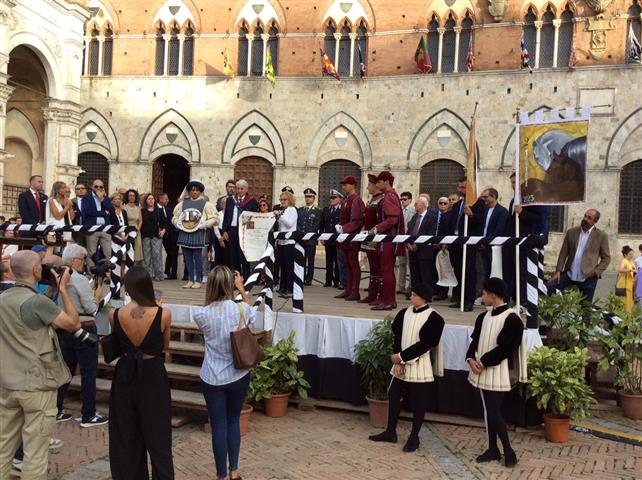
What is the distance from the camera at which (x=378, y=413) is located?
730 centimetres

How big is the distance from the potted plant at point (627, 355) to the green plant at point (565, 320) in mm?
224

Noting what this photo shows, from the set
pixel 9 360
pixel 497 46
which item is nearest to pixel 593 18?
pixel 497 46

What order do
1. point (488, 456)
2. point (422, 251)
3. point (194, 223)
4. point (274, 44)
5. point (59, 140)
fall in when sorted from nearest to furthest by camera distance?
point (488, 456)
point (422, 251)
point (194, 223)
point (59, 140)
point (274, 44)

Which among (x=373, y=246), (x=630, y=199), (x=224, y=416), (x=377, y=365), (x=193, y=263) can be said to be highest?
(x=630, y=199)

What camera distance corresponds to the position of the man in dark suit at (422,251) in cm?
1015

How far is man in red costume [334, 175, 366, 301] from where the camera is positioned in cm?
968

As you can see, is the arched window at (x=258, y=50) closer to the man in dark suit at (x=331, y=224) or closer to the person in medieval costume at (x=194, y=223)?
the man in dark suit at (x=331, y=224)

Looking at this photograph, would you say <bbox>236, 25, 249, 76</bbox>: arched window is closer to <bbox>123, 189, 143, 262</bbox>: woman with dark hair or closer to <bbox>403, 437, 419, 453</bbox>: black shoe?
<bbox>123, 189, 143, 262</bbox>: woman with dark hair

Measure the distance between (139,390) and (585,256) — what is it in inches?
299

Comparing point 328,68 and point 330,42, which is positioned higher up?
point 330,42

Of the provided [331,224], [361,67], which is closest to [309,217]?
[331,224]

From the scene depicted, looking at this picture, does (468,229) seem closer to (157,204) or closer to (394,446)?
(394,446)

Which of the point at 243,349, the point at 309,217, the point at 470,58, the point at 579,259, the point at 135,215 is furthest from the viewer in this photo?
the point at 470,58

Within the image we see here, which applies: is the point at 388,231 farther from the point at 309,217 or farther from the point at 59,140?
the point at 59,140
